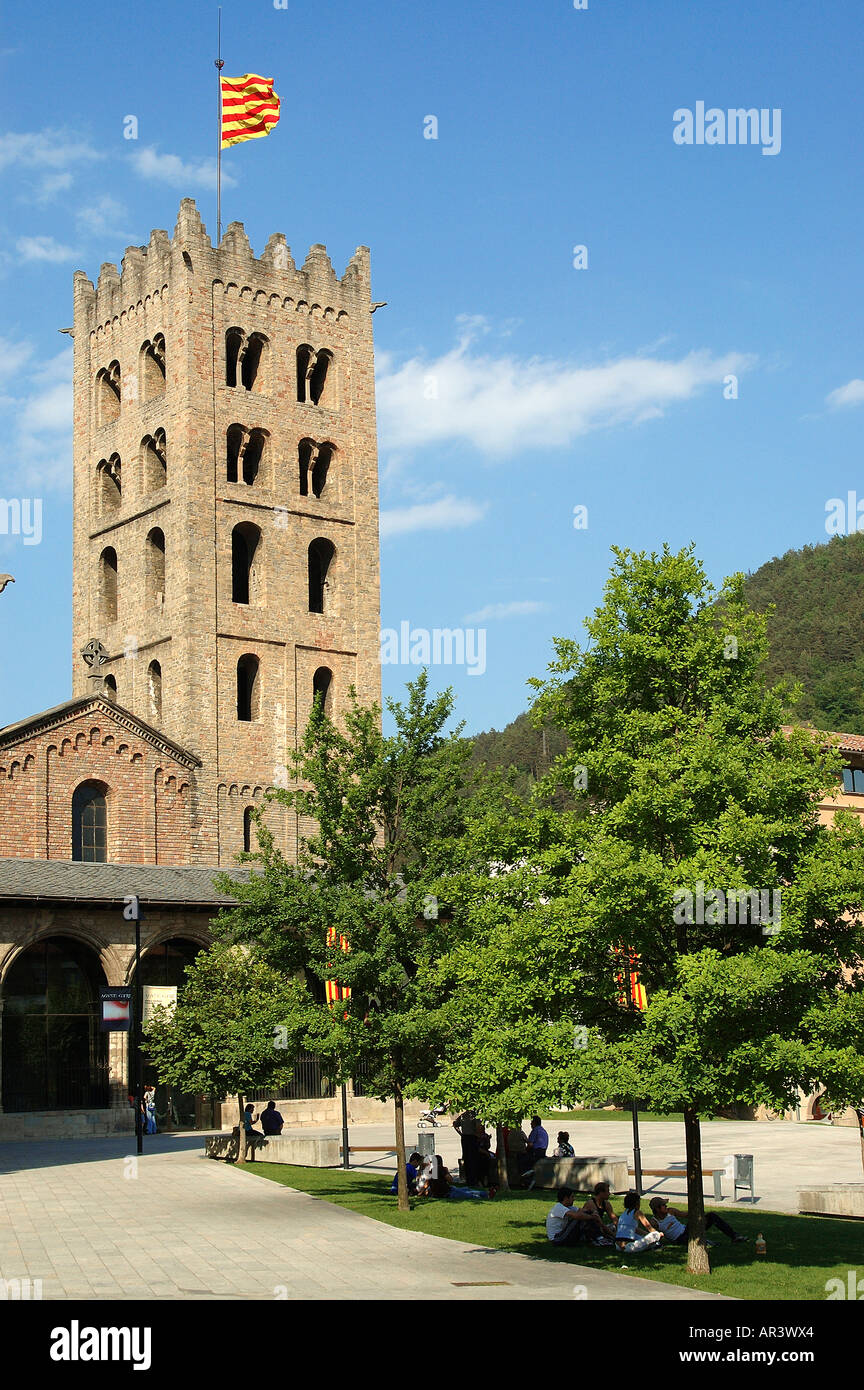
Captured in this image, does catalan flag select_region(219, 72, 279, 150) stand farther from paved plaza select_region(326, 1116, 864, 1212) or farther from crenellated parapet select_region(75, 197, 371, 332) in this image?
paved plaza select_region(326, 1116, 864, 1212)

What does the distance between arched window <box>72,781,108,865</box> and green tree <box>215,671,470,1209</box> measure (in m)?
23.7

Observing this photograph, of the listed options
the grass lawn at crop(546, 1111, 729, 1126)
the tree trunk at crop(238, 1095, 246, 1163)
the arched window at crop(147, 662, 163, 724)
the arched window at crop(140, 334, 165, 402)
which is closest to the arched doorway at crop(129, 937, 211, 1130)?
the grass lawn at crop(546, 1111, 729, 1126)

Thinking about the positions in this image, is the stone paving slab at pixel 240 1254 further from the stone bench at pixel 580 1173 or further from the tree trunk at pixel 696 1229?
the stone bench at pixel 580 1173

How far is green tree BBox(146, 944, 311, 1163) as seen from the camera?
31.8m

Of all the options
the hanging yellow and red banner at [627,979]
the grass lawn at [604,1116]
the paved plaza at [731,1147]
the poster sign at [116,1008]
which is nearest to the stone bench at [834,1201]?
the paved plaza at [731,1147]

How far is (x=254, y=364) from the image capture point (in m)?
60.7

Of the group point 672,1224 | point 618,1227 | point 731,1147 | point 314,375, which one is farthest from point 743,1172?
point 314,375

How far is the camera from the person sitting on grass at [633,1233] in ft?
64.2

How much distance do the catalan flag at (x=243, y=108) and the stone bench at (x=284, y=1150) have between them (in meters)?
38.3

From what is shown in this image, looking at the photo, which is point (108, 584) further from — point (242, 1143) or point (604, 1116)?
point (242, 1143)

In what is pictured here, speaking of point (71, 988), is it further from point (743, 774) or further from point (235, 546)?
point (743, 774)

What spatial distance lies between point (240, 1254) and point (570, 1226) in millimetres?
4387

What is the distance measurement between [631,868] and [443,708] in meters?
9.01

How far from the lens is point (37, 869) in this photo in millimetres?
45406
